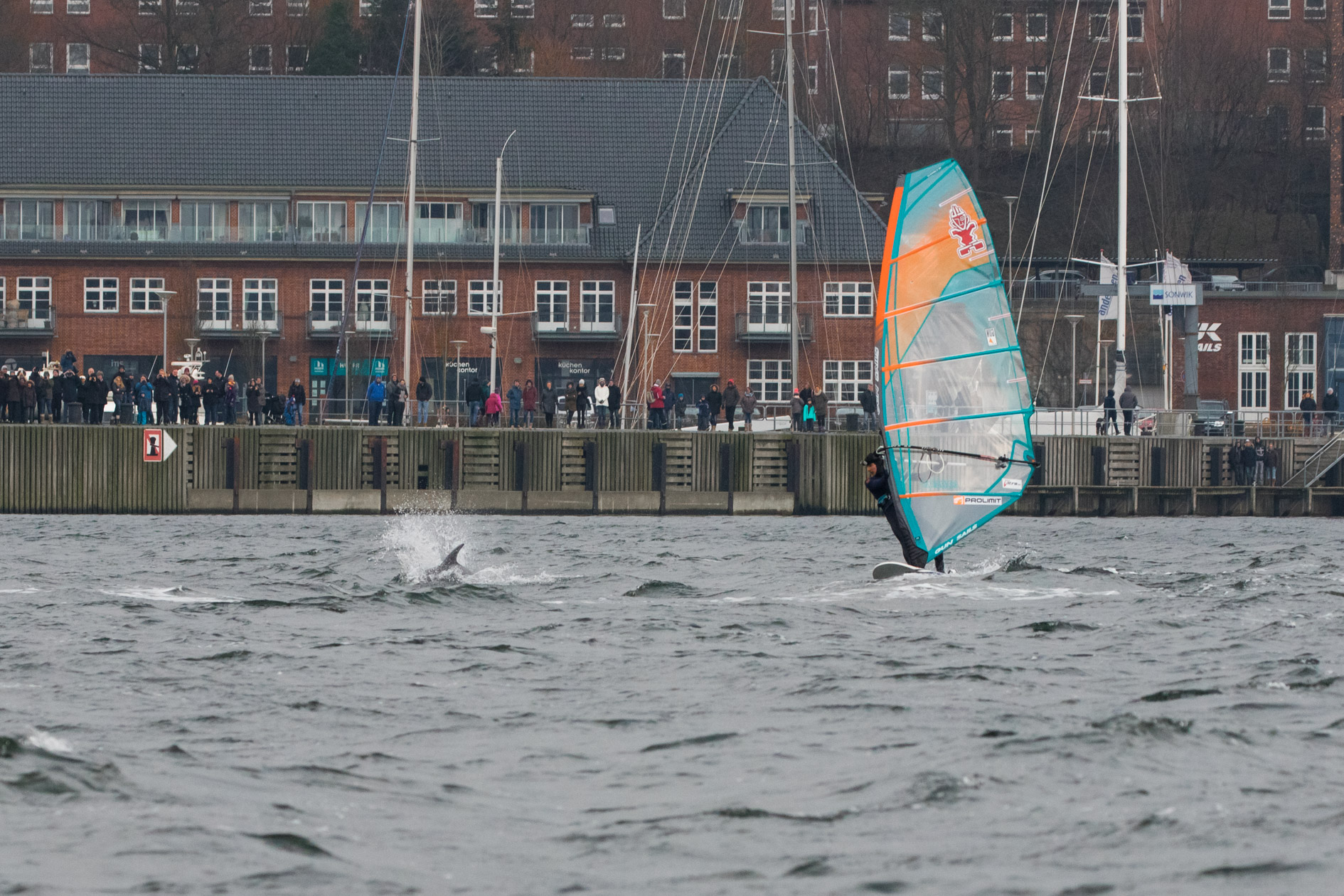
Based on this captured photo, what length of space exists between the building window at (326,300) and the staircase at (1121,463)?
31516 millimetres

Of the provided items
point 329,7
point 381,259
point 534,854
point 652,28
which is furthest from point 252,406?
point 652,28

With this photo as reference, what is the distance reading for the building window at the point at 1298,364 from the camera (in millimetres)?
69375

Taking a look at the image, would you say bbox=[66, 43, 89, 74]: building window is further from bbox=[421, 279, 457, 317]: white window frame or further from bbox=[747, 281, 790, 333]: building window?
bbox=[747, 281, 790, 333]: building window

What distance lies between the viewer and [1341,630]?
729 inches

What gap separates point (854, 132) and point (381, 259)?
27028 millimetres

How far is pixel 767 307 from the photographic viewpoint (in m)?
67.7

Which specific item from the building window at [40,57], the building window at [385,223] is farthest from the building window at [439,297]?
the building window at [40,57]

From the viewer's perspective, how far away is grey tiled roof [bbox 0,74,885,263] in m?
68.2

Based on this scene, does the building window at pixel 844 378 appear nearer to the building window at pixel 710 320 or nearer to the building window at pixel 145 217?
the building window at pixel 710 320

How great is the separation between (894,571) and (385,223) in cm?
4788

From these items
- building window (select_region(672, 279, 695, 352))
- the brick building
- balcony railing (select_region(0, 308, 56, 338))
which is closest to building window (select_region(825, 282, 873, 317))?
the brick building

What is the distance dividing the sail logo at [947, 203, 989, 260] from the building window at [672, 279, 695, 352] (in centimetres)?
4432

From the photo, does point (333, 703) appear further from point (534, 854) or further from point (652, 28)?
point (652, 28)

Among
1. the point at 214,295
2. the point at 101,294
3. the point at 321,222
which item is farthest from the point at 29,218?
the point at 321,222
